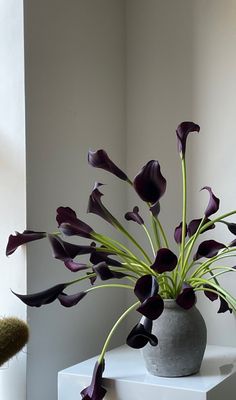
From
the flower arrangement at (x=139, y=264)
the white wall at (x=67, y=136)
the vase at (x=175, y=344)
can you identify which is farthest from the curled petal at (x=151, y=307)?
the white wall at (x=67, y=136)

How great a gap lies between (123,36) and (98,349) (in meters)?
0.78

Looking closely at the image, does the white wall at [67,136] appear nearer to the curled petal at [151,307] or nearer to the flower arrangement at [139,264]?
the flower arrangement at [139,264]

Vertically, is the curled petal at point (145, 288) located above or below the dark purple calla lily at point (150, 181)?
below

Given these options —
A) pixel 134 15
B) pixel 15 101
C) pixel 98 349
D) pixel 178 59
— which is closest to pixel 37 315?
pixel 98 349

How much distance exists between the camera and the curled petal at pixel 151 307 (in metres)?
0.95

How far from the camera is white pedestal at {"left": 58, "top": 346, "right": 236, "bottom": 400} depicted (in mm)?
1014

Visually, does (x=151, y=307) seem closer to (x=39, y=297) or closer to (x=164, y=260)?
(x=164, y=260)

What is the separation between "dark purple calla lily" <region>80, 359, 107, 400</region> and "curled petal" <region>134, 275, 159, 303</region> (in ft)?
0.51

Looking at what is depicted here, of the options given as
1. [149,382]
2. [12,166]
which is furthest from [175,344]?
[12,166]

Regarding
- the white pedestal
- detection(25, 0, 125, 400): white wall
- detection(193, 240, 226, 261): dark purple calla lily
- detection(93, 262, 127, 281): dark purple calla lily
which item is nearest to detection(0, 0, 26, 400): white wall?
detection(25, 0, 125, 400): white wall

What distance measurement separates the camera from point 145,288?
38.5 inches

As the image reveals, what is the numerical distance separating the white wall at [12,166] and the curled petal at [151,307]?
339 millimetres

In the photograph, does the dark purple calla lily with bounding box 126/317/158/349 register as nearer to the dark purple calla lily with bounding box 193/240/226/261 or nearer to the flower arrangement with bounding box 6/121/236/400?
the flower arrangement with bounding box 6/121/236/400

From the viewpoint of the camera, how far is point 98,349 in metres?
1.42
